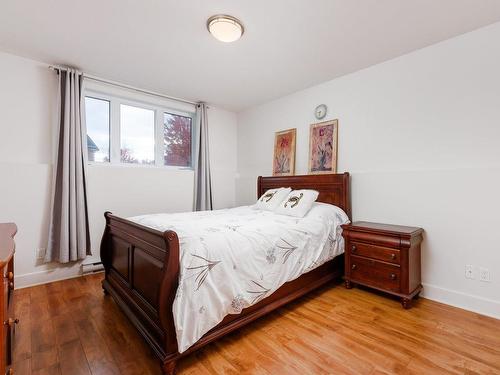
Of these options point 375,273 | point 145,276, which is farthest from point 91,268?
point 375,273

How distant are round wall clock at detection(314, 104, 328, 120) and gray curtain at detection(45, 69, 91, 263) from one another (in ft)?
9.70

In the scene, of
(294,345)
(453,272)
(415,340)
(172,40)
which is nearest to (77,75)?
(172,40)

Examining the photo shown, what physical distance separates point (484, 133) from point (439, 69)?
74cm

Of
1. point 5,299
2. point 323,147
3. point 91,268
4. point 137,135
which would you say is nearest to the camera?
point 5,299

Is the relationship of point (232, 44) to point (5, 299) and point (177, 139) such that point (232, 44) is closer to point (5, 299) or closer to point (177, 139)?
point (177, 139)

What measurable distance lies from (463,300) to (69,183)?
418 cm

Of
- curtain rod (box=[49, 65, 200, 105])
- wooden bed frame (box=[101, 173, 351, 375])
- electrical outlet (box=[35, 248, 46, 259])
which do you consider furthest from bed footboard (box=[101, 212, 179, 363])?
curtain rod (box=[49, 65, 200, 105])

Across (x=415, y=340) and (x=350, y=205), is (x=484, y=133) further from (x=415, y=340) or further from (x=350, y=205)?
(x=415, y=340)

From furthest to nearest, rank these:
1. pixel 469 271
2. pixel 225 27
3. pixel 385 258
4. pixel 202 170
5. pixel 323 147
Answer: pixel 202 170 < pixel 323 147 < pixel 385 258 < pixel 469 271 < pixel 225 27

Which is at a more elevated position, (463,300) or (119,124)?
(119,124)

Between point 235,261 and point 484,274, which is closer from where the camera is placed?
point 235,261

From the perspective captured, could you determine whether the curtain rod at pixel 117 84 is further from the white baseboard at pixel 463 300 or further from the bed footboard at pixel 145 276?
the white baseboard at pixel 463 300

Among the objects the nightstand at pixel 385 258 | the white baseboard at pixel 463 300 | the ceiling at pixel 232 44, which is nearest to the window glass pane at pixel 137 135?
the ceiling at pixel 232 44

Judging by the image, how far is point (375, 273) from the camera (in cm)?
246
